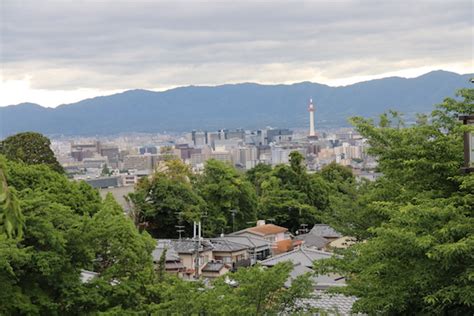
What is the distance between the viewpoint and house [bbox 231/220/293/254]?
33125mm

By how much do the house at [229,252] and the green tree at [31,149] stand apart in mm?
7343

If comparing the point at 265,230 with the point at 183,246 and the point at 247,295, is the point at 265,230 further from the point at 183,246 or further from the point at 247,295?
the point at 247,295

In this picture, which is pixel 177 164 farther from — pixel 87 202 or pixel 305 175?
pixel 87 202

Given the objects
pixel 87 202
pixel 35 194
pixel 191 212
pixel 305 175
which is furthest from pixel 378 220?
pixel 305 175

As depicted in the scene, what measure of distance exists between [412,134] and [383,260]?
219 cm

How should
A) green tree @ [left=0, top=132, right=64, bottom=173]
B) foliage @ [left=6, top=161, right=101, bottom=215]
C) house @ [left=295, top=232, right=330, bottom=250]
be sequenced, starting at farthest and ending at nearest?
house @ [left=295, top=232, right=330, bottom=250] → green tree @ [left=0, top=132, right=64, bottom=173] → foliage @ [left=6, top=161, right=101, bottom=215]

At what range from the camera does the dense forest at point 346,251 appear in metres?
7.95

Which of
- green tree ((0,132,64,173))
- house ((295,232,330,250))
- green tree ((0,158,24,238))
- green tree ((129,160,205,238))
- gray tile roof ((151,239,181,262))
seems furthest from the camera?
green tree ((129,160,205,238))

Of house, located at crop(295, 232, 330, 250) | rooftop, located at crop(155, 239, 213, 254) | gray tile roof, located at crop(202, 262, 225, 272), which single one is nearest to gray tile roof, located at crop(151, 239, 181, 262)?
rooftop, located at crop(155, 239, 213, 254)

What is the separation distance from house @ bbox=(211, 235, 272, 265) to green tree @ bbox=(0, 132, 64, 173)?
809cm

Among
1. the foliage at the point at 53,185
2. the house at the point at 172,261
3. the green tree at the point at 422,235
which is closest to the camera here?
the green tree at the point at 422,235

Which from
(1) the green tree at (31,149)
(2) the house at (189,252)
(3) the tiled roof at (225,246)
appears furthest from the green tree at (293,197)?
(1) the green tree at (31,149)

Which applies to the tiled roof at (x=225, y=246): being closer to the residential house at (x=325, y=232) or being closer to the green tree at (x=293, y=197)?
the residential house at (x=325, y=232)

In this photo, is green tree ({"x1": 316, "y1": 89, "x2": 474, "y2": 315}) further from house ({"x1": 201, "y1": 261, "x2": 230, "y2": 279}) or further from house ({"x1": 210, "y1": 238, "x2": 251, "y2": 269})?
house ({"x1": 210, "y1": 238, "x2": 251, "y2": 269})
